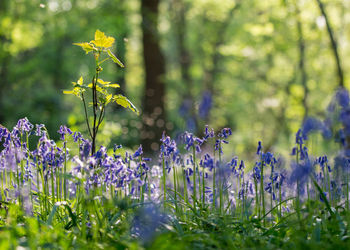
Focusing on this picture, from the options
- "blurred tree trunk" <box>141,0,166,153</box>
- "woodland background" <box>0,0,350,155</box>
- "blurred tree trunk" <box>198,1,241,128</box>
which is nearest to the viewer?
"blurred tree trunk" <box>141,0,166,153</box>

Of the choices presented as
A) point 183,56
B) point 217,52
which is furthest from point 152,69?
point 183,56

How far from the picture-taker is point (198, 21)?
23359mm

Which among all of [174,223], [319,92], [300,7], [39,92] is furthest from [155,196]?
[319,92]

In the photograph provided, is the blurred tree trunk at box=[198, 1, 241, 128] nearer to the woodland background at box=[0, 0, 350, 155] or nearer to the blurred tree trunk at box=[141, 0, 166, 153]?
the woodland background at box=[0, 0, 350, 155]

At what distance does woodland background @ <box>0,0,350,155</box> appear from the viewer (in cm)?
1250

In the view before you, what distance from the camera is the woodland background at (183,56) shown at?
492 inches

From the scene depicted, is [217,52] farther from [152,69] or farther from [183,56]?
[152,69]

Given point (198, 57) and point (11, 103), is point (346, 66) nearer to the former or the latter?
point (198, 57)

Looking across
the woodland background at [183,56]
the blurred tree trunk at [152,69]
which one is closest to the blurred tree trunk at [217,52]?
the woodland background at [183,56]

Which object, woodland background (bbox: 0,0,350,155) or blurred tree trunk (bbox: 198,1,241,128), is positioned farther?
blurred tree trunk (bbox: 198,1,241,128)

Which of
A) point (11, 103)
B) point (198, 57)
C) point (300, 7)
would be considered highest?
point (198, 57)

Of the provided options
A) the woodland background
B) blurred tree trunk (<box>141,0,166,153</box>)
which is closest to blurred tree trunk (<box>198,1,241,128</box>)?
the woodland background

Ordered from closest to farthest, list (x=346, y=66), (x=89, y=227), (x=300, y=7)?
1. (x=89, y=227)
2. (x=300, y=7)
3. (x=346, y=66)

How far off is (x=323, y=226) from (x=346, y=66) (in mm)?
22052
